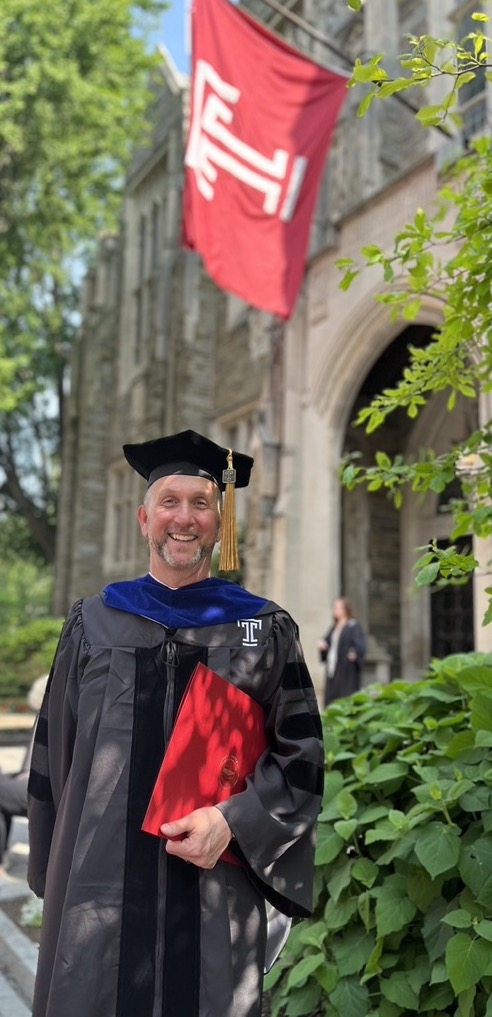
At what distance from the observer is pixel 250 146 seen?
7.57 metres

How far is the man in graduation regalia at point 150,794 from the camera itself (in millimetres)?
1611

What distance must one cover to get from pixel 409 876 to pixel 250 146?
7.05 meters

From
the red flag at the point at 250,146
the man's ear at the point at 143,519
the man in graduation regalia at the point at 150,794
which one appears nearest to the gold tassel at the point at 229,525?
the man in graduation regalia at the point at 150,794

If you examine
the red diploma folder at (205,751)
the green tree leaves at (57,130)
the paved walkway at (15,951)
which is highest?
the green tree leaves at (57,130)

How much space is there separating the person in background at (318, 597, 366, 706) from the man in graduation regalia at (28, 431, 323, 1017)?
6454 millimetres

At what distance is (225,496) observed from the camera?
2.02 metres

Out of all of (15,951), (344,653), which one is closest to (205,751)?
(15,951)

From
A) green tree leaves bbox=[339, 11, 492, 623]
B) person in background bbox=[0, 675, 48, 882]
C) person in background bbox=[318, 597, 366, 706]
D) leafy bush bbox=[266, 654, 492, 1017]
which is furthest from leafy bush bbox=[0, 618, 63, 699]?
green tree leaves bbox=[339, 11, 492, 623]

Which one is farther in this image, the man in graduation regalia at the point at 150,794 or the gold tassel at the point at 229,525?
the gold tassel at the point at 229,525

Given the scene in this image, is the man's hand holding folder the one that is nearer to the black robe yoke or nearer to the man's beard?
the black robe yoke

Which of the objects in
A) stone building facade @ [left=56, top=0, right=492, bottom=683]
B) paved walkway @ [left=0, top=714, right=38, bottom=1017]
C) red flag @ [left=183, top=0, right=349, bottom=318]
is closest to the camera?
paved walkway @ [left=0, top=714, right=38, bottom=1017]

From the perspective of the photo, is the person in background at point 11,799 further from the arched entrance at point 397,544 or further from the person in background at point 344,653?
the arched entrance at point 397,544

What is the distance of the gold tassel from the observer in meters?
1.99

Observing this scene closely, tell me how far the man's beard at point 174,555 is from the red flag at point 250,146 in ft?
20.3
